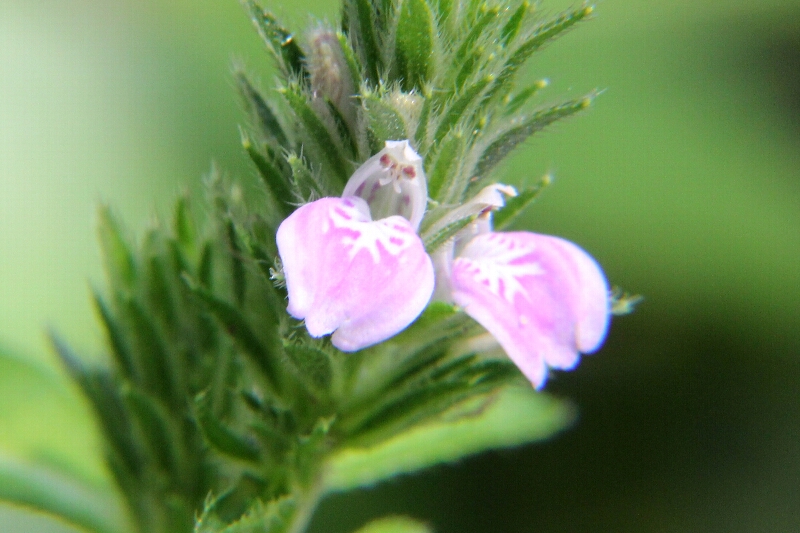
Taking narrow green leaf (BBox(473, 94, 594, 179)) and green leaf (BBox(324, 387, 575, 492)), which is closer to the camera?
narrow green leaf (BBox(473, 94, 594, 179))

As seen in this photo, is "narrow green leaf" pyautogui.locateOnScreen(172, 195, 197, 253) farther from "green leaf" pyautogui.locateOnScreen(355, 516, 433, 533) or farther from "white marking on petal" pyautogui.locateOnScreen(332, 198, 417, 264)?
"green leaf" pyautogui.locateOnScreen(355, 516, 433, 533)

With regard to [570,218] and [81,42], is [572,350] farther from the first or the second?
[81,42]

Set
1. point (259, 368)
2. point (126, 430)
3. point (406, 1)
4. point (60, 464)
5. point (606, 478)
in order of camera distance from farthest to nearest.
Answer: point (606, 478) < point (60, 464) < point (126, 430) < point (259, 368) < point (406, 1)

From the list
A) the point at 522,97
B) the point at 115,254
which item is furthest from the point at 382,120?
the point at 115,254

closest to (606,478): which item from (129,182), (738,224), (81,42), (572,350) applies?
(738,224)

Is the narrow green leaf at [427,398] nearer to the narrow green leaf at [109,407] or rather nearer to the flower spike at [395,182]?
the flower spike at [395,182]

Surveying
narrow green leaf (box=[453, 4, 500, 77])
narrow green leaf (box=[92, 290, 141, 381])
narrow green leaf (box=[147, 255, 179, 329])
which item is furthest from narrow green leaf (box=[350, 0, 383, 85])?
narrow green leaf (box=[92, 290, 141, 381])

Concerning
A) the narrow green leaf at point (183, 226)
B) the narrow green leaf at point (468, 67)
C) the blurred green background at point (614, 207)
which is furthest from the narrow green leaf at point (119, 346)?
the blurred green background at point (614, 207)

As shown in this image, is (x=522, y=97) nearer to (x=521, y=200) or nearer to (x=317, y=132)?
(x=521, y=200)
